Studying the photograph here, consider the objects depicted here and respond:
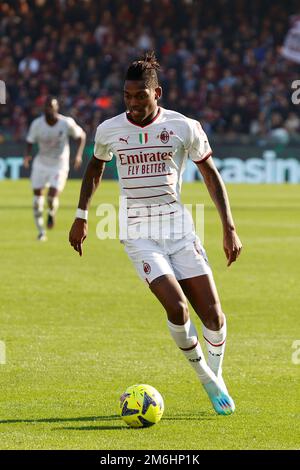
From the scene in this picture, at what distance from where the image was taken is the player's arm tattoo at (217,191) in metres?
7.60

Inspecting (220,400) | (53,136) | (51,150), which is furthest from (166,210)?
(51,150)

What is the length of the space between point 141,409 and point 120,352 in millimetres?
2759

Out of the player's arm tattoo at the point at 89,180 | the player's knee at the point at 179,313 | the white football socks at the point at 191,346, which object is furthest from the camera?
the player's arm tattoo at the point at 89,180

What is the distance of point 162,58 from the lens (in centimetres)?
4053

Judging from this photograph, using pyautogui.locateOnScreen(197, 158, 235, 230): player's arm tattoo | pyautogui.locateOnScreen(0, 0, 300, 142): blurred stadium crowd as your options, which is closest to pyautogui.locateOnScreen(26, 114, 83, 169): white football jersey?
pyautogui.locateOnScreen(197, 158, 235, 230): player's arm tattoo

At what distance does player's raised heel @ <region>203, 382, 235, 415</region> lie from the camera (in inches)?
296

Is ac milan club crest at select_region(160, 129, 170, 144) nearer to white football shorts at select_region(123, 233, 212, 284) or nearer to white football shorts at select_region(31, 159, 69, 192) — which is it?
white football shorts at select_region(123, 233, 212, 284)

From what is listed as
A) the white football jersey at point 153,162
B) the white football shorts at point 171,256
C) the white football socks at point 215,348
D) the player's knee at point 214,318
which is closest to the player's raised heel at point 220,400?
the white football socks at point 215,348

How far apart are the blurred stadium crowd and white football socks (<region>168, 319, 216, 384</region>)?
2768 centimetres

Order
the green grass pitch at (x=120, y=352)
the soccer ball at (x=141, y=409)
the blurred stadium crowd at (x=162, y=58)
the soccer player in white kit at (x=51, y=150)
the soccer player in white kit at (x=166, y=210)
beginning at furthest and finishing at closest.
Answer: the blurred stadium crowd at (x=162, y=58), the soccer player in white kit at (x=51, y=150), the soccer player in white kit at (x=166, y=210), the soccer ball at (x=141, y=409), the green grass pitch at (x=120, y=352)

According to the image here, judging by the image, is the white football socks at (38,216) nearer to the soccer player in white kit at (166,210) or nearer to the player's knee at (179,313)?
the soccer player in white kit at (166,210)

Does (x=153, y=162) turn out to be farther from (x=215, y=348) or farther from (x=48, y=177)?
(x=48, y=177)

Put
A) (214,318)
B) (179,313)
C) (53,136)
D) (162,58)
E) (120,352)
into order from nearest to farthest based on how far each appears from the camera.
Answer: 1. (179,313)
2. (214,318)
3. (120,352)
4. (53,136)
5. (162,58)

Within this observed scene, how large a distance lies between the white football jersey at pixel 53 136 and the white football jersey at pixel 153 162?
1335cm
